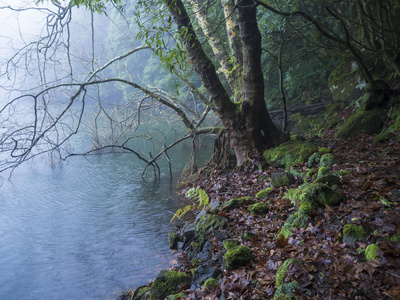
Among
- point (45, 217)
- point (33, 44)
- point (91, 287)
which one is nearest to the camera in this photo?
point (91, 287)

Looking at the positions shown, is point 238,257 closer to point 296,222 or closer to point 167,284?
point 296,222

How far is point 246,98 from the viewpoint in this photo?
821 cm

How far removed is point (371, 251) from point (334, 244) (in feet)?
1.57

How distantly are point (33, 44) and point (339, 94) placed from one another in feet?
35.4

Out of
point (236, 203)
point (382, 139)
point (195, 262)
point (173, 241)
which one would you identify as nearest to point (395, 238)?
point (195, 262)

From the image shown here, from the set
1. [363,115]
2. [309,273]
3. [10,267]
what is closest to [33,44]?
[10,267]

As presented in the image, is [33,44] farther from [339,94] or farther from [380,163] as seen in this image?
[339,94]

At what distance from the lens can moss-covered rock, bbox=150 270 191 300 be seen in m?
4.25

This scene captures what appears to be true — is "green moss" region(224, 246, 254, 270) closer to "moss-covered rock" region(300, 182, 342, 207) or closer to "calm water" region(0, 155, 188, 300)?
"moss-covered rock" region(300, 182, 342, 207)

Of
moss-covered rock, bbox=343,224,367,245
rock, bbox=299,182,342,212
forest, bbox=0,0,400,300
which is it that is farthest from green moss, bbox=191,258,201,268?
moss-covered rock, bbox=343,224,367,245

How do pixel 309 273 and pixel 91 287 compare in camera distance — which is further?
pixel 91 287

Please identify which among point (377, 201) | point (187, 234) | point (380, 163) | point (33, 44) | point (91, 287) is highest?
point (33, 44)

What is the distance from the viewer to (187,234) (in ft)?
20.7

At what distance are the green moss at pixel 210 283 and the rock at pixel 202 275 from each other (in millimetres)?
213
